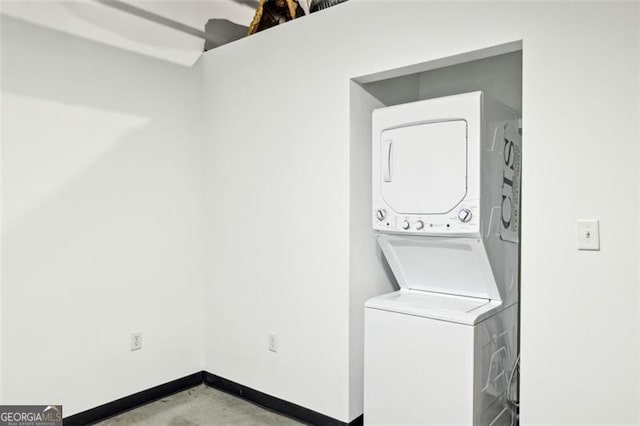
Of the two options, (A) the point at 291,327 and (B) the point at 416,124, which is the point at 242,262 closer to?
(A) the point at 291,327

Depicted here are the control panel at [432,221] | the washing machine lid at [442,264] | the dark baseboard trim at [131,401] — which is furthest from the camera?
the dark baseboard trim at [131,401]

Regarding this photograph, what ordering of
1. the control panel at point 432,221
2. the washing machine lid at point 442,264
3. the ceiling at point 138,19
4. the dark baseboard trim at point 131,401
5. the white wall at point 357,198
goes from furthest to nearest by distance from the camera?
the dark baseboard trim at point 131,401, the ceiling at point 138,19, the washing machine lid at point 442,264, the control panel at point 432,221, the white wall at point 357,198

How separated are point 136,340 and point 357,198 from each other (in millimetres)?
1622

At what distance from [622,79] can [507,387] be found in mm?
1565

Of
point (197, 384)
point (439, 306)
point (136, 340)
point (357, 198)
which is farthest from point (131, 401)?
point (439, 306)

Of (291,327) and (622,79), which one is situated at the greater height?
(622,79)

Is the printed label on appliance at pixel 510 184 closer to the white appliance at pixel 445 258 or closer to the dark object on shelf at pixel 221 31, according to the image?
the white appliance at pixel 445 258

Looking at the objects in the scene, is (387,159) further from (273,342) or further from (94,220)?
(94,220)

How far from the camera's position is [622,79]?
178 centimetres

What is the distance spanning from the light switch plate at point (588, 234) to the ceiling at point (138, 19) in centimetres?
259

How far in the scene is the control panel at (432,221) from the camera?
7.12 ft

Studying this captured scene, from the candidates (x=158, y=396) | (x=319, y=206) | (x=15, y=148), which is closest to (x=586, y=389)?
(x=319, y=206)

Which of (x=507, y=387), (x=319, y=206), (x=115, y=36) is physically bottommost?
(x=507, y=387)

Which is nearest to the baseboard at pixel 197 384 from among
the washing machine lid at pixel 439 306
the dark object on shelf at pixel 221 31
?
the washing machine lid at pixel 439 306
